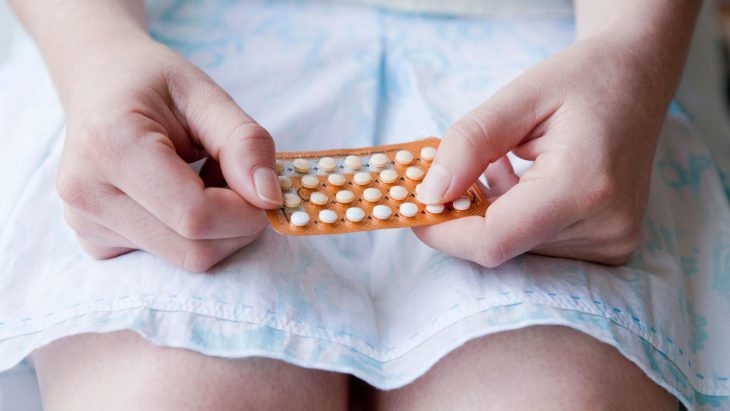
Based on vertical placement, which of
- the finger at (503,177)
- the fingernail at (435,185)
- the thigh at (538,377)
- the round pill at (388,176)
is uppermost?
the fingernail at (435,185)

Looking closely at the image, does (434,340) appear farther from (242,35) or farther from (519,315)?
(242,35)

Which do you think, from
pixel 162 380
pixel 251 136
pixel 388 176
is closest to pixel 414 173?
pixel 388 176

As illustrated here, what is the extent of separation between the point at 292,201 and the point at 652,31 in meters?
0.36

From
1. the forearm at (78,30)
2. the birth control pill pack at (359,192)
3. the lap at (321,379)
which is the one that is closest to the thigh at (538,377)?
the lap at (321,379)

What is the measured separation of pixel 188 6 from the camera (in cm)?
83

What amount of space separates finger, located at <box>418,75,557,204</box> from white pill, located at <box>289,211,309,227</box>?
0.09 meters

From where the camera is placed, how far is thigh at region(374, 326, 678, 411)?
→ 495 mm

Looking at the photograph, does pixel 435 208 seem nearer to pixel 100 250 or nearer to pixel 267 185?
pixel 267 185

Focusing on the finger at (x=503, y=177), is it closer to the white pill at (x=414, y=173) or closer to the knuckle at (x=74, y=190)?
the white pill at (x=414, y=173)

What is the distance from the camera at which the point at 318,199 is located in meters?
0.53

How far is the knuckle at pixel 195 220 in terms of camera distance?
0.49 m

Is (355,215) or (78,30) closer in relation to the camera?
(355,215)

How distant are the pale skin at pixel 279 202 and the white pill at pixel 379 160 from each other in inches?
2.3

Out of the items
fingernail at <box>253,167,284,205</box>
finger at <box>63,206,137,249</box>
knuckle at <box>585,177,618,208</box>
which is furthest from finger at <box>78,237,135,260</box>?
knuckle at <box>585,177,618,208</box>
